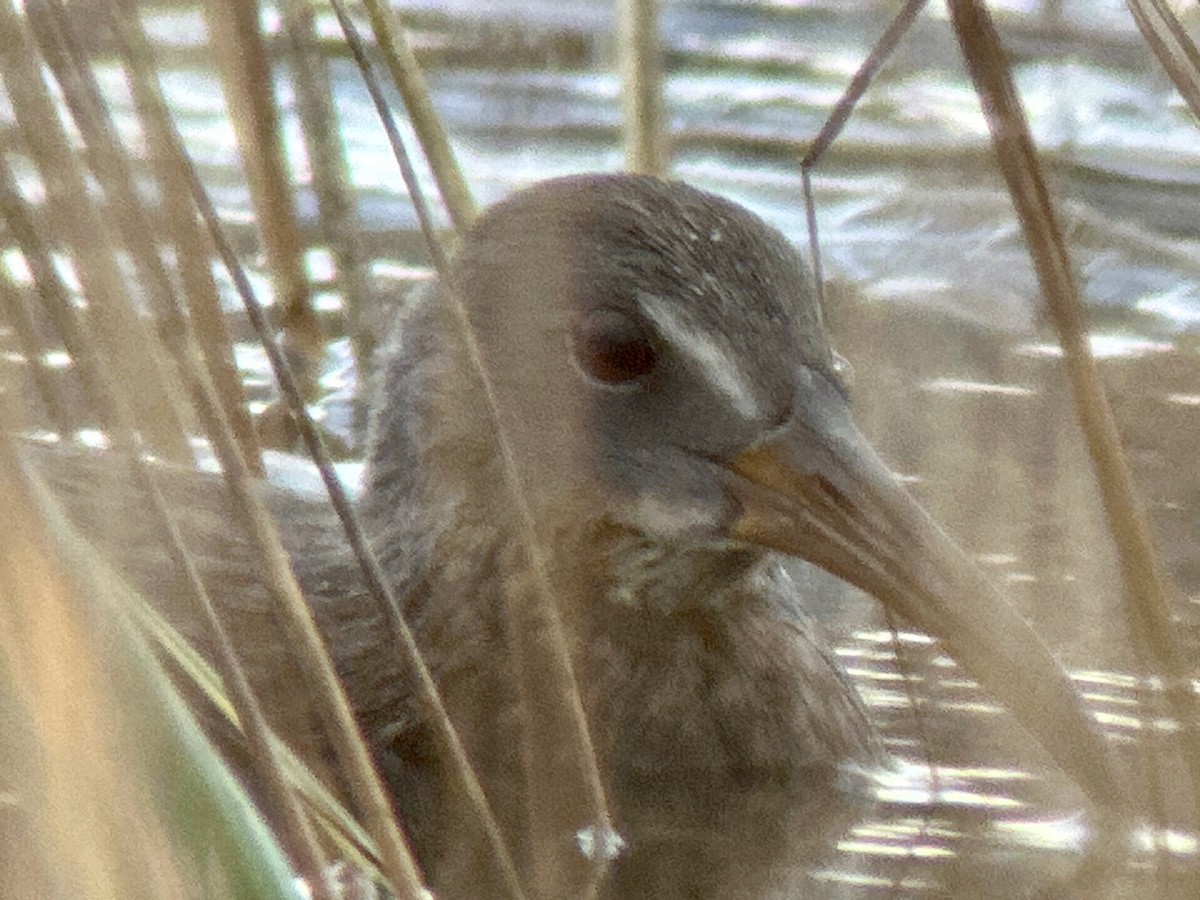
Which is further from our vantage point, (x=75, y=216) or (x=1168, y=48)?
(x=1168, y=48)

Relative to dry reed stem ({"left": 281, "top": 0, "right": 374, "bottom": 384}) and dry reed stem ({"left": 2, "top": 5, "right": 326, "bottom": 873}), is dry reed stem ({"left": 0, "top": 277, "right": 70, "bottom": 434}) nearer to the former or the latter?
dry reed stem ({"left": 2, "top": 5, "right": 326, "bottom": 873})

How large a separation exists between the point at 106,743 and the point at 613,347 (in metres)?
1.31

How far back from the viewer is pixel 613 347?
10.4 feet

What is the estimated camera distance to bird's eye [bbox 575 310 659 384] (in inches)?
123

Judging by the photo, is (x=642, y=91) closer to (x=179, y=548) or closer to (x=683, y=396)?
(x=683, y=396)

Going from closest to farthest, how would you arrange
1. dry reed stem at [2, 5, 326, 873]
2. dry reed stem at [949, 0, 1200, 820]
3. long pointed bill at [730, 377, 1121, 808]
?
dry reed stem at [2, 5, 326, 873], dry reed stem at [949, 0, 1200, 820], long pointed bill at [730, 377, 1121, 808]

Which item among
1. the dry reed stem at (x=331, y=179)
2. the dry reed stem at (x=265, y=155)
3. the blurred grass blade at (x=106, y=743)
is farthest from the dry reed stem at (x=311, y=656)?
the dry reed stem at (x=331, y=179)

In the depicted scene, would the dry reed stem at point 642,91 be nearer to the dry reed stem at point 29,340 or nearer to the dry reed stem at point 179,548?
the dry reed stem at point 29,340

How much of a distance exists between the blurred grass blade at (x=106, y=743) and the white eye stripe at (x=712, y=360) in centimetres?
116

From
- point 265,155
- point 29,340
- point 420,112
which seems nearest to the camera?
point 29,340

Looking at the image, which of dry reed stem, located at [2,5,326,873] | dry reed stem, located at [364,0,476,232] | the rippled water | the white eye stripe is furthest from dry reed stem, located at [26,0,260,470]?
the rippled water

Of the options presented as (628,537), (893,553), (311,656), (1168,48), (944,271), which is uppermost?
(1168,48)

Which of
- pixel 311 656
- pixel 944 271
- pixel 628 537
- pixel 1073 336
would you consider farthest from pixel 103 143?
pixel 944 271

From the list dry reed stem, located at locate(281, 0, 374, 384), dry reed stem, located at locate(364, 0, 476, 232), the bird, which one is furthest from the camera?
dry reed stem, located at locate(281, 0, 374, 384)
